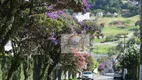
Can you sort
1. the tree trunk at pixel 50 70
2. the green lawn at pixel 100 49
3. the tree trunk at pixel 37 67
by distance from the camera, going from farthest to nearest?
1. the green lawn at pixel 100 49
2. the tree trunk at pixel 50 70
3. the tree trunk at pixel 37 67

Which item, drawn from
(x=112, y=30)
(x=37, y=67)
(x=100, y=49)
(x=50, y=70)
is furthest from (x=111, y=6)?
(x=37, y=67)

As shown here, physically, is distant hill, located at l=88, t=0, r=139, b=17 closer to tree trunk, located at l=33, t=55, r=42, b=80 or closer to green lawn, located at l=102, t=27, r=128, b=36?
green lawn, located at l=102, t=27, r=128, b=36

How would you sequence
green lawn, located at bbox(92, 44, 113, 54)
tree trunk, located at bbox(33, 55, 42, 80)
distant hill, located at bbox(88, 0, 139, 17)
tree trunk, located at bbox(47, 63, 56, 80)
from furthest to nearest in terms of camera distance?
green lawn, located at bbox(92, 44, 113, 54), distant hill, located at bbox(88, 0, 139, 17), tree trunk, located at bbox(47, 63, 56, 80), tree trunk, located at bbox(33, 55, 42, 80)

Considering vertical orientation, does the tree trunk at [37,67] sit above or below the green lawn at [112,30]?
above

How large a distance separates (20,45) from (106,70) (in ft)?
407

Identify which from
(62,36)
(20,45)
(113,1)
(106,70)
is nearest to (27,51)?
(20,45)

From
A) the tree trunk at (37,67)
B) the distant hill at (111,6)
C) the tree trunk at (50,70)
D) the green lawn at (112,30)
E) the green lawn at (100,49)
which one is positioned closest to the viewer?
the tree trunk at (37,67)

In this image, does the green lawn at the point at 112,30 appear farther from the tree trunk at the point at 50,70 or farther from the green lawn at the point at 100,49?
the tree trunk at the point at 50,70

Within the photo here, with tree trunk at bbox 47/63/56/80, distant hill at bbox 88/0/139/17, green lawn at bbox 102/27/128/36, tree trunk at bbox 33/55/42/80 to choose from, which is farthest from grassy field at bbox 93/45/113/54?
tree trunk at bbox 33/55/42/80

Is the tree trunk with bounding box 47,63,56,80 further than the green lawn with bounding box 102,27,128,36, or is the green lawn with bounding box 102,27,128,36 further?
the green lawn with bounding box 102,27,128,36

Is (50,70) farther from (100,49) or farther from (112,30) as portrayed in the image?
(100,49)

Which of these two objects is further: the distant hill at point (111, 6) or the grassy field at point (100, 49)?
the grassy field at point (100, 49)

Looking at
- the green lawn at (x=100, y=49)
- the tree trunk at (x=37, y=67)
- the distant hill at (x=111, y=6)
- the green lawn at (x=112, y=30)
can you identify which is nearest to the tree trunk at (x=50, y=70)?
the tree trunk at (x=37, y=67)

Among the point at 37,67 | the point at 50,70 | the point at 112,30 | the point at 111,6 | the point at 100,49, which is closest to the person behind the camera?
the point at 37,67
